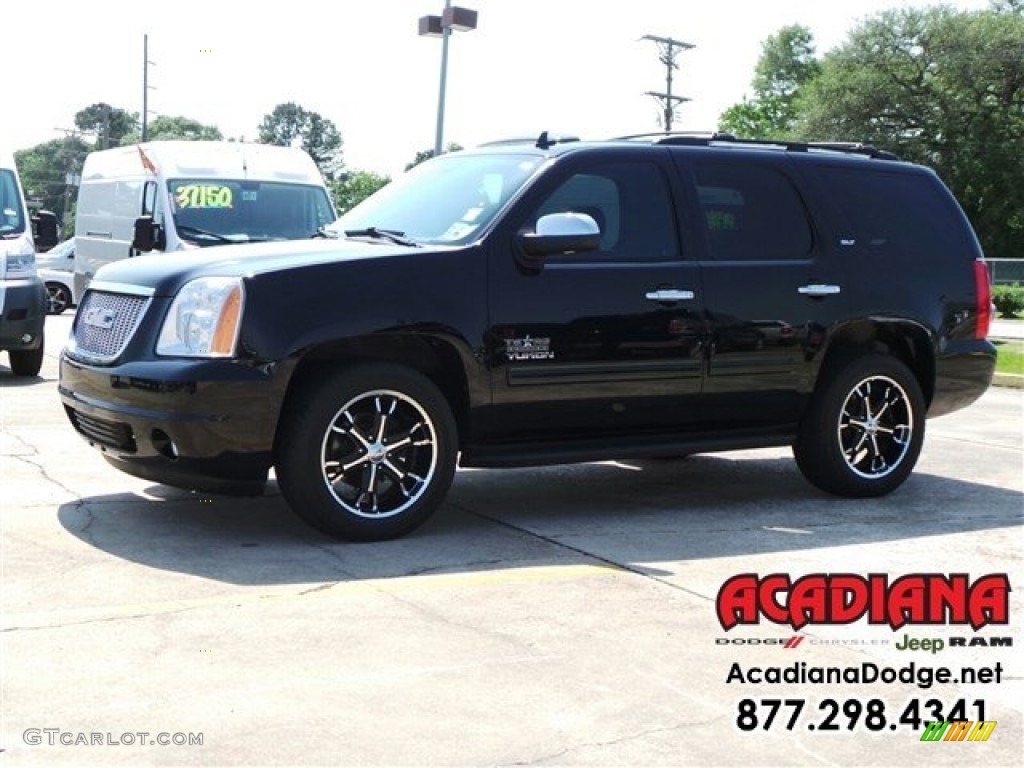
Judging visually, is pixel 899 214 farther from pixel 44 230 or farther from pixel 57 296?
pixel 57 296

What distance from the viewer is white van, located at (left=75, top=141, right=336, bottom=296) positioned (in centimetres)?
1519

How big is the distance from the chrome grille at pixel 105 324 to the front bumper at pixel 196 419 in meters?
0.15

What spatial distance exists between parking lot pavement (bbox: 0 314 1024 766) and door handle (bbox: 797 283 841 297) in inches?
43.8

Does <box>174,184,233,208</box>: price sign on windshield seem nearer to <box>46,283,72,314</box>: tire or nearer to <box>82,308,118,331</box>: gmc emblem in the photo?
<box>82,308,118,331</box>: gmc emblem

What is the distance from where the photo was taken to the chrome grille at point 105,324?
6.17 m

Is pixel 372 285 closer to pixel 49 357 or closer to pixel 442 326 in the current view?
pixel 442 326

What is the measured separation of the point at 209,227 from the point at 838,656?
1173cm

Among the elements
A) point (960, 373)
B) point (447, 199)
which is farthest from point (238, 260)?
point (960, 373)

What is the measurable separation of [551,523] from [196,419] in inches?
72.3

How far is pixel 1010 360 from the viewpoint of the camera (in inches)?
699

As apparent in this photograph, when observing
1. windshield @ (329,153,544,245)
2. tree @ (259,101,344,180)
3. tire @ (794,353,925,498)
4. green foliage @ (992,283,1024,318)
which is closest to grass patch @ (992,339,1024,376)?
tire @ (794,353,925,498)

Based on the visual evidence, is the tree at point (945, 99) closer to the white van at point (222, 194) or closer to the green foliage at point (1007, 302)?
the green foliage at point (1007, 302)

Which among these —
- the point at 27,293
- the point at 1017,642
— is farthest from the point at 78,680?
the point at 27,293

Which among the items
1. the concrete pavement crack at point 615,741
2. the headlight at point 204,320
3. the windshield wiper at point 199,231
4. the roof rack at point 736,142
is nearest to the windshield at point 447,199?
the roof rack at point 736,142
